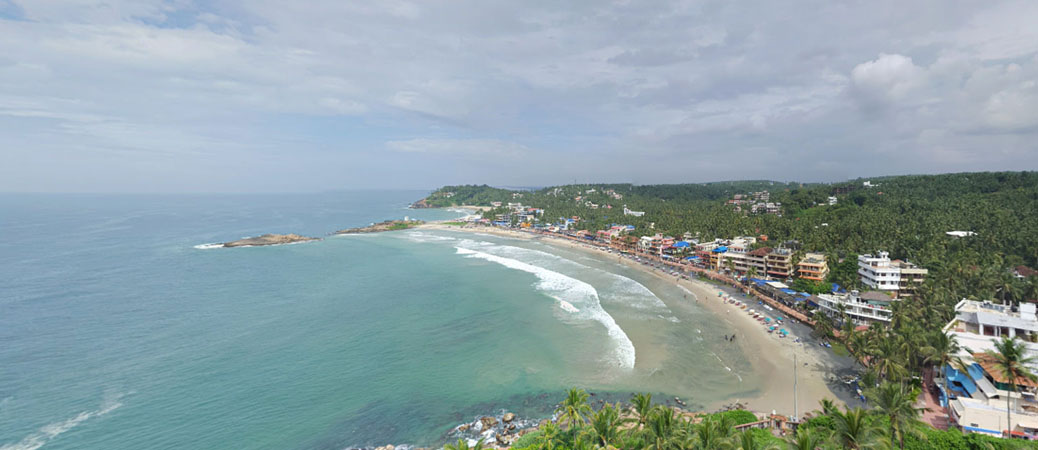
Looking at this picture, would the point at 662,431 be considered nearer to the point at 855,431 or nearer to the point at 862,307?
the point at 855,431

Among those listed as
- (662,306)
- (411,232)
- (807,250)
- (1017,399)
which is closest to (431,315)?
(662,306)

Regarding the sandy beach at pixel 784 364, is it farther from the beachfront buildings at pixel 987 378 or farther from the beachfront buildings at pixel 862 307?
the beachfront buildings at pixel 987 378

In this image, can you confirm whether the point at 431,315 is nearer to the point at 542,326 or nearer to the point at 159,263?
the point at 542,326

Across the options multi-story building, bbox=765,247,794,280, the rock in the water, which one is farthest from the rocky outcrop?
multi-story building, bbox=765,247,794,280

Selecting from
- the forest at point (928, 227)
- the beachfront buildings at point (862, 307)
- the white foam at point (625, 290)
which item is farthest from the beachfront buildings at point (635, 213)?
the beachfront buildings at point (862, 307)

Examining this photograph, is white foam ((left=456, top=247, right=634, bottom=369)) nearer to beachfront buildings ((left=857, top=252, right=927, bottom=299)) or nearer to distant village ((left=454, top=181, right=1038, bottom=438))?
distant village ((left=454, top=181, right=1038, bottom=438))
